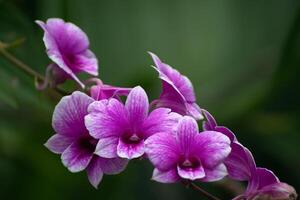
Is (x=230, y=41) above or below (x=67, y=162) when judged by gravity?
below

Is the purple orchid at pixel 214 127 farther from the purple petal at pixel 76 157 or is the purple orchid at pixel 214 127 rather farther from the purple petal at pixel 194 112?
the purple petal at pixel 76 157

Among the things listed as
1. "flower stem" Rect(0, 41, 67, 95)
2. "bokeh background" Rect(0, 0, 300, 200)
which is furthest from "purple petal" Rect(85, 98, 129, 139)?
"bokeh background" Rect(0, 0, 300, 200)

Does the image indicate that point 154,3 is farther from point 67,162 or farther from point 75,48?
point 67,162

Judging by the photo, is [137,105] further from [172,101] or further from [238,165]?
[238,165]

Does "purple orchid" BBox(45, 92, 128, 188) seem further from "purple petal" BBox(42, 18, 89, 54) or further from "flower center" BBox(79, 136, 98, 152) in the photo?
"purple petal" BBox(42, 18, 89, 54)

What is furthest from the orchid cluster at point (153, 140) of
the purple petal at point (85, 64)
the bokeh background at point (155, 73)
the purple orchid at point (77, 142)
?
the bokeh background at point (155, 73)

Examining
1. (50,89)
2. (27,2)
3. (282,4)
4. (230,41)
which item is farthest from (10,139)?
(282,4)
